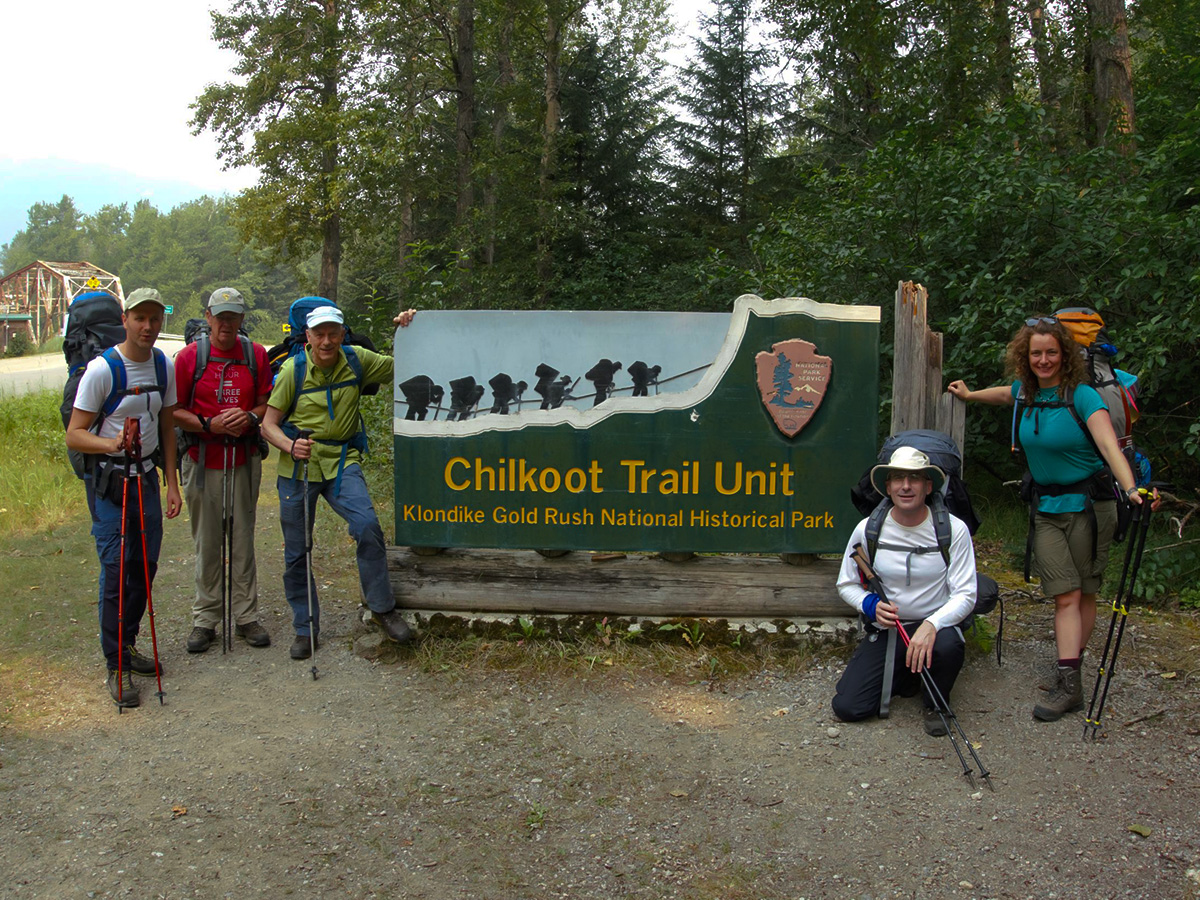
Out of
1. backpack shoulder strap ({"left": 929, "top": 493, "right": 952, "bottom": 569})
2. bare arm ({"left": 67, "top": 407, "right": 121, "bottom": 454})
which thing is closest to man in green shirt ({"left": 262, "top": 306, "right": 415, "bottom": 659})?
bare arm ({"left": 67, "top": 407, "right": 121, "bottom": 454})

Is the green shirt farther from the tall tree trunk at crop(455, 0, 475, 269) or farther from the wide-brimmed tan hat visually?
the tall tree trunk at crop(455, 0, 475, 269)

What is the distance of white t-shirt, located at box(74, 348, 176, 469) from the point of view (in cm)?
458

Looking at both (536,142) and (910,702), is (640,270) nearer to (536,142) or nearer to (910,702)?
(536,142)

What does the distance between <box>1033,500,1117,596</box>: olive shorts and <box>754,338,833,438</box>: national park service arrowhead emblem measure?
1.33 meters

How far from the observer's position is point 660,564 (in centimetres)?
527

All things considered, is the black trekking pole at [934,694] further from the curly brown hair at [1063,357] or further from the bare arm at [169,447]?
the bare arm at [169,447]

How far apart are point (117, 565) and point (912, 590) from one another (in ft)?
12.9

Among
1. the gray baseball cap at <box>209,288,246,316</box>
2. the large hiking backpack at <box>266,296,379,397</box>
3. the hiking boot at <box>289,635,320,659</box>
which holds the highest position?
the gray baseball cap at <box>209,288,246,316</box>

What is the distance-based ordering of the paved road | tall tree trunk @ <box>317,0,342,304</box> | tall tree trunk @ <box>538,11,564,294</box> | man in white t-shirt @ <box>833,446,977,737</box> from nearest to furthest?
man in white t-shirt @ <box>833,446,977,737</box> → tall tree trunk @ <box>538,11,564,294</box> → the paved road → tall tree trunk @ <box>317,0,342,304</box>

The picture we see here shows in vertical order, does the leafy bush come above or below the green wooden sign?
above

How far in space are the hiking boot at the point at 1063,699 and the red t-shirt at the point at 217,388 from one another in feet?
14.6

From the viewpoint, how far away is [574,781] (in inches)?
154

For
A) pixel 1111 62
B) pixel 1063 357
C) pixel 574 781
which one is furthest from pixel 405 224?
pixel 574 781

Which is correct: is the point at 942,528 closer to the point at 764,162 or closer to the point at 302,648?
the point at 302,648
